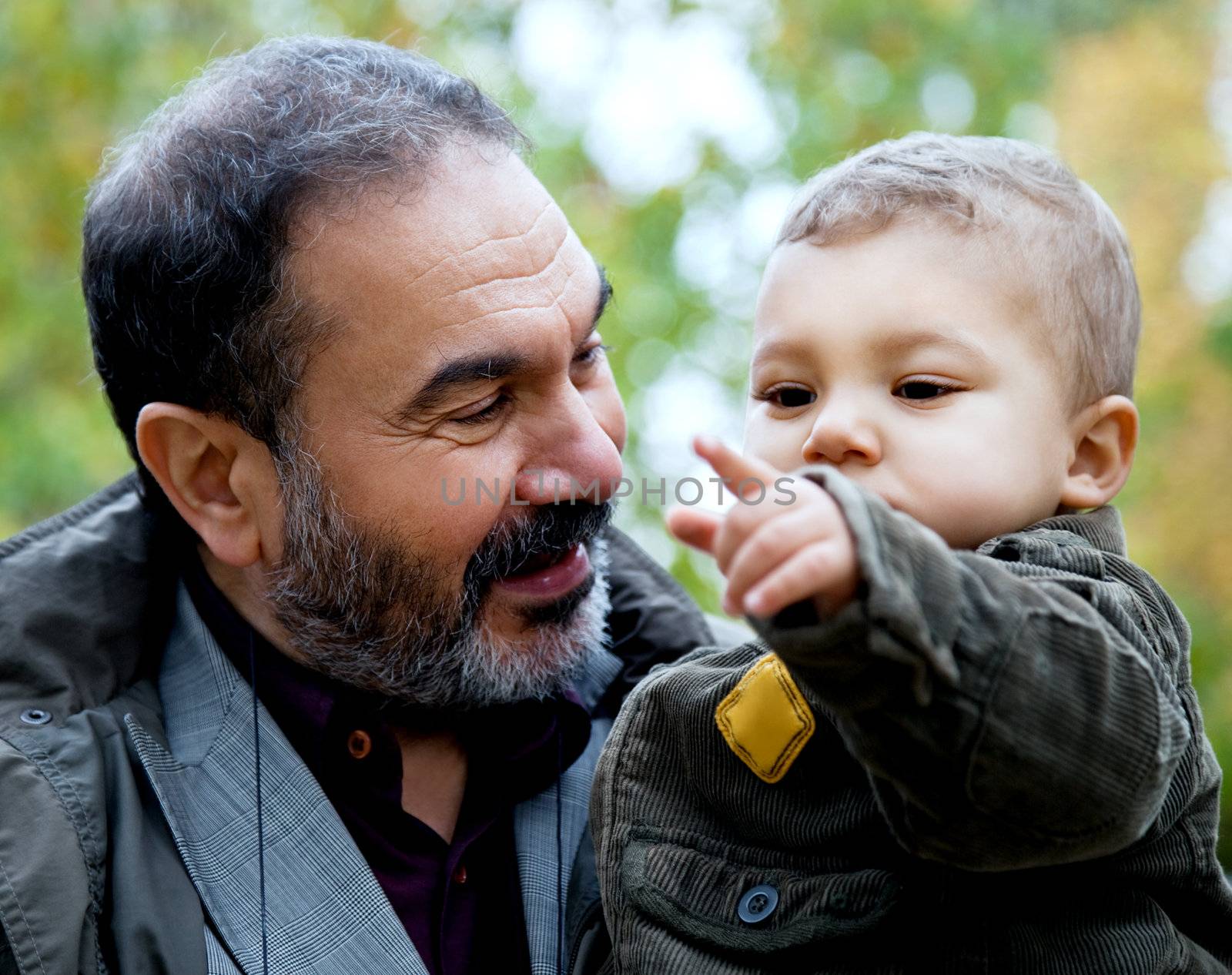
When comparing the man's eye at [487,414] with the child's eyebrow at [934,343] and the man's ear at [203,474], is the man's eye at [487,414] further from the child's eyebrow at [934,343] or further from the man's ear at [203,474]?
the child's eyebrow at [934,343]

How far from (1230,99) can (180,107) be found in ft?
23.9

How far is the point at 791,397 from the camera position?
1876mm

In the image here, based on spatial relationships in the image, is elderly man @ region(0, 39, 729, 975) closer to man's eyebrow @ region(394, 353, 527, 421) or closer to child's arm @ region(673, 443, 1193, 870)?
man's eyebrow @ region(394, 353, 527, 421)

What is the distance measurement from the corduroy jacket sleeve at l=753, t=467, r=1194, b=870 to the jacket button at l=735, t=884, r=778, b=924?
1.16 feet

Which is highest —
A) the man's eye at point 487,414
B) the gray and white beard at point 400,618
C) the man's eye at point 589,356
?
the man's eye at point 487,414

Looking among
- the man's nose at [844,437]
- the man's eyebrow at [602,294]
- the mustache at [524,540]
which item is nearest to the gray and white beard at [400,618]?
the mustache at [524,540]

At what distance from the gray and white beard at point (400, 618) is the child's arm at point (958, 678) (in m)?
1.01

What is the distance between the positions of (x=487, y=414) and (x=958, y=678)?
119cm

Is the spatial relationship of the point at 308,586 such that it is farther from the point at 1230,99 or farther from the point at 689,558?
the point at 1230,99

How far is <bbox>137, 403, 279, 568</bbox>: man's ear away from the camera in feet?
7.75

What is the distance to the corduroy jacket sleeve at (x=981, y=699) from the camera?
1.23 m

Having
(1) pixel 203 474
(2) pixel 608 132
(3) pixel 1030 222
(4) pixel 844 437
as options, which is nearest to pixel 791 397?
(4) pixel 844 437

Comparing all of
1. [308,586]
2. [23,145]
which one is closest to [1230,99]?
[23,145]

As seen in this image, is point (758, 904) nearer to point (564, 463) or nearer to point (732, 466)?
point (732, 466)
